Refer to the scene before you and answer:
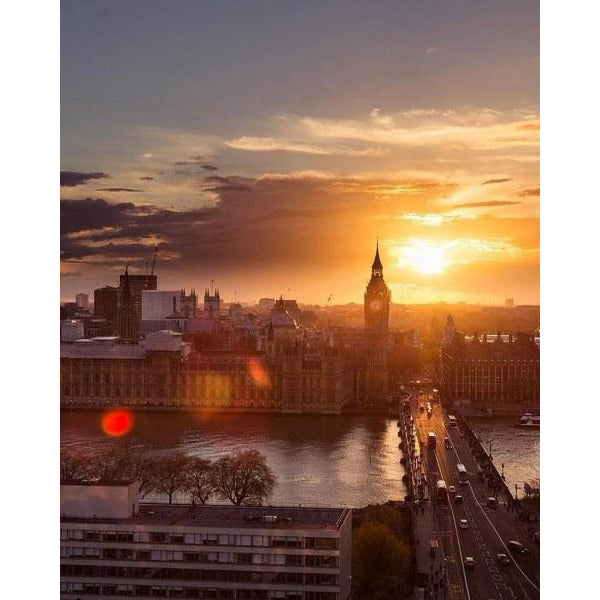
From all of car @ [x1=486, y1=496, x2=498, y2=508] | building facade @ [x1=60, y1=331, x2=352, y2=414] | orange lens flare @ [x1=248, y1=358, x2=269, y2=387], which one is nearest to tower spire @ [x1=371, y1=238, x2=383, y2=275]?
car @ [x1=486, y1=496, x2=498, y2=508]

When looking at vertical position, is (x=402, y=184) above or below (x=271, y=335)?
above

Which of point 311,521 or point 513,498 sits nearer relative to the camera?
point 311,521

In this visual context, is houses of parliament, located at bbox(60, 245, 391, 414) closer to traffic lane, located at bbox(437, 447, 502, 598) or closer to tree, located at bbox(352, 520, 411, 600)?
traffic lane, located at bbox(437, 447, 502, 598)

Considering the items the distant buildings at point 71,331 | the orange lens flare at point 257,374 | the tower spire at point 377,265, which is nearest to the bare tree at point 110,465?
the distant buildings at point 71,331

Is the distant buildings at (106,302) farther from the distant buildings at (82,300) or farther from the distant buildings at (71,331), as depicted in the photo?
the distant buildings at (71,331)
